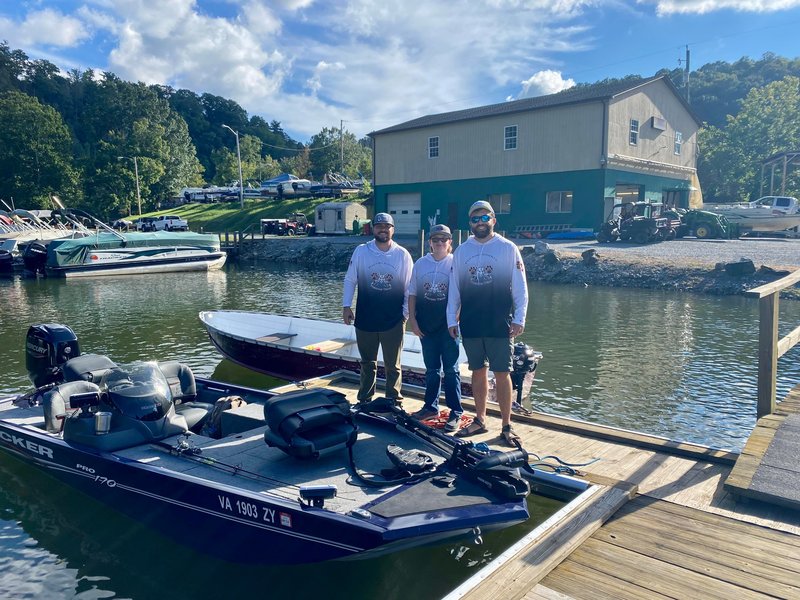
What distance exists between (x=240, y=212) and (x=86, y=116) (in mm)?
47615

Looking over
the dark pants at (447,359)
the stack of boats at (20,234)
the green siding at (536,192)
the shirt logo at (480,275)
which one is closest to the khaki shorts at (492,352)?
the dark pants at (447,359)

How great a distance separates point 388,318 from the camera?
664cm

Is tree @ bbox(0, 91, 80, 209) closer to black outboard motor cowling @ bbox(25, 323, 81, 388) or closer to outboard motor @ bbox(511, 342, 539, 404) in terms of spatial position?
black outboard motor cowling @ bbox(25, 323, 81, 388)

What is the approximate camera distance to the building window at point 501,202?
34.2 meters

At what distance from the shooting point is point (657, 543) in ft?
13.6

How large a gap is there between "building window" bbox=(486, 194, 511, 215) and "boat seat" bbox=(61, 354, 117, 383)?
95.4ft

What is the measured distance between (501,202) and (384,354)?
29114mm

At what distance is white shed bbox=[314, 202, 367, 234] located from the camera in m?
44.8

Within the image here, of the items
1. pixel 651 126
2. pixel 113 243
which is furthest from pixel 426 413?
pixel 651 126

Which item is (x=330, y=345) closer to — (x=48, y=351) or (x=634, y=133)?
(x=48, y=351)

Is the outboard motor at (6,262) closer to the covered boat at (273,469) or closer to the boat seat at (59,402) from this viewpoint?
the covered boat at (273,469)

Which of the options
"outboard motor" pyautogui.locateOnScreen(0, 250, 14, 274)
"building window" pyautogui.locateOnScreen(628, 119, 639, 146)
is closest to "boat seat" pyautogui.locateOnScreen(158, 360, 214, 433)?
"building window" pyautogui.locateOnScreen(628, 119, 639, 146)

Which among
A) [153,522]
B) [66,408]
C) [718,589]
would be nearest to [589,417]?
[718,589]

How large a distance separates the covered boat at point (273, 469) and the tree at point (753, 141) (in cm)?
4965
